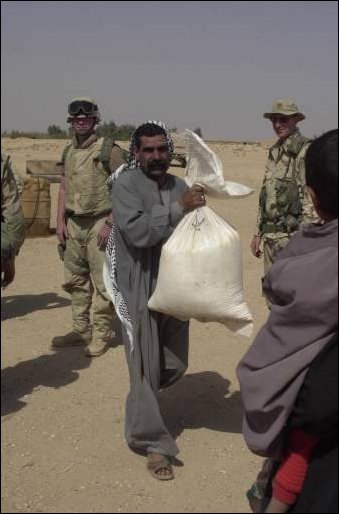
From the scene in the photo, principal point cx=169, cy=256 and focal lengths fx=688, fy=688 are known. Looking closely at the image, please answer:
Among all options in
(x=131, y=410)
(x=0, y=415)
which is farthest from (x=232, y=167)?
(x=0, y=415)

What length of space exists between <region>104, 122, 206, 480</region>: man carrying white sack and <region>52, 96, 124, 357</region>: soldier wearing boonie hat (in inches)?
68.1

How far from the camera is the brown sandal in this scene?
344 centimetres

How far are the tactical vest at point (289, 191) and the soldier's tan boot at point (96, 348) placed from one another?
1659mm

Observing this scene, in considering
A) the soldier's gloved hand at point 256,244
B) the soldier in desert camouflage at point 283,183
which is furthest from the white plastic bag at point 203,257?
the soldier's gloved hand at point 256,244

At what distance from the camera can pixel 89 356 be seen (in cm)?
549

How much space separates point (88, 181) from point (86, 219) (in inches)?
12.5

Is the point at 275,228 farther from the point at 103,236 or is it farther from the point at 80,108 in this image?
the point at 80,108

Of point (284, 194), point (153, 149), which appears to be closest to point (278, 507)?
point (153, 149)

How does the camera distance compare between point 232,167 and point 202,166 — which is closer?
point 202,166

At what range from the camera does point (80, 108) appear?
5312 mm

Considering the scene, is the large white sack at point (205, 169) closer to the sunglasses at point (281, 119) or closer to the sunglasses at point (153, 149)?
Answer: the sunglasses at point (153, 149)

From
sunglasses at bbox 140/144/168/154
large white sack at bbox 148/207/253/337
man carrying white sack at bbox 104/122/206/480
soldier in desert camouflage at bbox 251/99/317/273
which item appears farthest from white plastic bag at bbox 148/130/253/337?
soldier in desert camouflage at bbox 251/99/317/273

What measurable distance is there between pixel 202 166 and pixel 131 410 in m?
1.35

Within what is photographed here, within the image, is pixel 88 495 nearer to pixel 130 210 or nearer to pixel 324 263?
pixel 324 263
